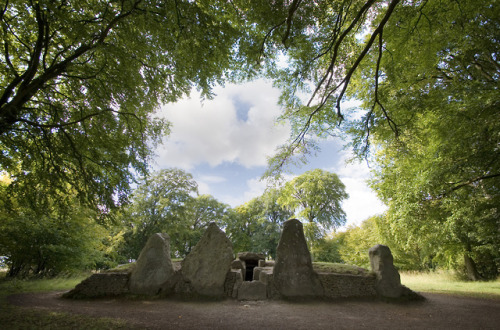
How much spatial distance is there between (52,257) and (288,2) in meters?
15.4

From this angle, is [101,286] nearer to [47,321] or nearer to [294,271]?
[47,321]

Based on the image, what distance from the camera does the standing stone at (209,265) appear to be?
8.73m

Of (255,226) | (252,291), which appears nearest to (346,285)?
(252,291)

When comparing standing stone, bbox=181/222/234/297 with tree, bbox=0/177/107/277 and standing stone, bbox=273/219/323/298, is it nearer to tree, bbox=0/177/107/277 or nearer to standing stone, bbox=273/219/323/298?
standing stone, bbox=273/219/323/298

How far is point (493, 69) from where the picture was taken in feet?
29.8

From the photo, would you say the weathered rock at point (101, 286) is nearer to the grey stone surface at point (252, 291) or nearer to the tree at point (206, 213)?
the grey stone surface at point (252, 291)

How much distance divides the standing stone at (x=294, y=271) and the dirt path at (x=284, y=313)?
539 mm

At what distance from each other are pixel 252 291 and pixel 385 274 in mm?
5179

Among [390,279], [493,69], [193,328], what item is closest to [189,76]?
[193,328]

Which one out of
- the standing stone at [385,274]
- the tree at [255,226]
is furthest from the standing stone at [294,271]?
the tree at [255,226]

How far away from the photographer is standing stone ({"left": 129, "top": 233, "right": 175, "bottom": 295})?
333 inches

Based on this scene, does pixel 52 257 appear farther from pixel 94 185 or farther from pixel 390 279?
pixel 390 279

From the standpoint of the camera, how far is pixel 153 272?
868 centimetres

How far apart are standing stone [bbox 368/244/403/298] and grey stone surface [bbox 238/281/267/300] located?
14.6 ft
